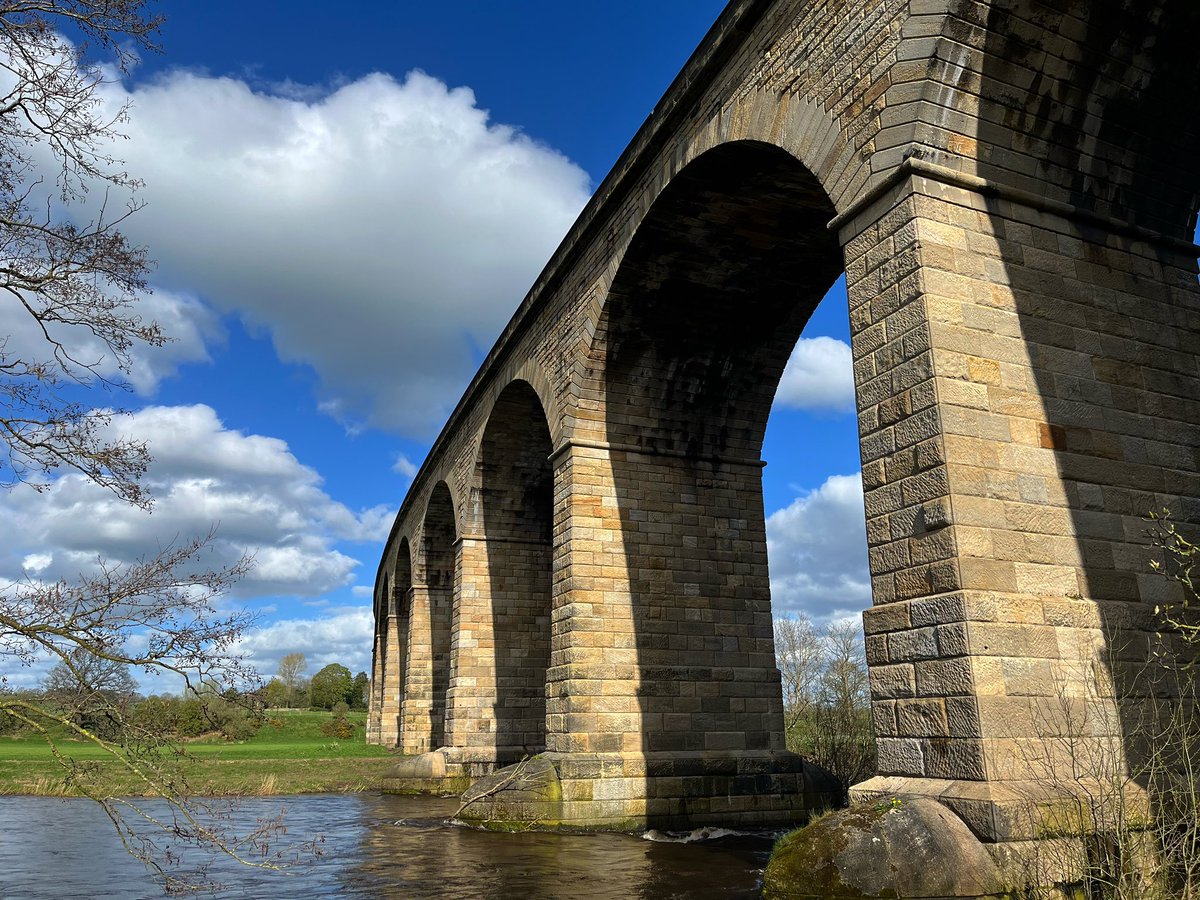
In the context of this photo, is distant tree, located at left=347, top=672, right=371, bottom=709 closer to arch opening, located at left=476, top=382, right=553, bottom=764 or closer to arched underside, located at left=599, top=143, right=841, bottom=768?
arch opening, located at left=476, top=382, right=553, bottom=764

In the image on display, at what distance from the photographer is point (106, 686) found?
16.1 feet

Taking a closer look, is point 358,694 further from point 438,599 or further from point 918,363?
point 918,363

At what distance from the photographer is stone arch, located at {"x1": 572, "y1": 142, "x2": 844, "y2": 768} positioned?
11453mm

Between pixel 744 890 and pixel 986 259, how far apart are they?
5081 mm

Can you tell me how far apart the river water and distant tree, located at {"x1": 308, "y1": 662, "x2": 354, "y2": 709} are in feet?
221

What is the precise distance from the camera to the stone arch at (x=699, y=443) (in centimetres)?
1145

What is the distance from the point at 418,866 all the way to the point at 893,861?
17.2 ft

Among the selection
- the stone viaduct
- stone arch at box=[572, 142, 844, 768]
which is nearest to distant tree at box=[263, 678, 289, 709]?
the stone viaduct

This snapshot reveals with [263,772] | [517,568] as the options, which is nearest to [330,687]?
[263,772]

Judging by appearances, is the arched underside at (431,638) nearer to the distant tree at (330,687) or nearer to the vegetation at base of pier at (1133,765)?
the vegetation at base of pier at (1133,765)

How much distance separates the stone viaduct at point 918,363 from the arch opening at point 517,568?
541cm

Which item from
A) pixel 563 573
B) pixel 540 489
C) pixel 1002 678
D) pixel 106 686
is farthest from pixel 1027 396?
pixel 540 489

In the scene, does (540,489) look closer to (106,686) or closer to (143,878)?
(143,878)

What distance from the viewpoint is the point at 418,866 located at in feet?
28.5
